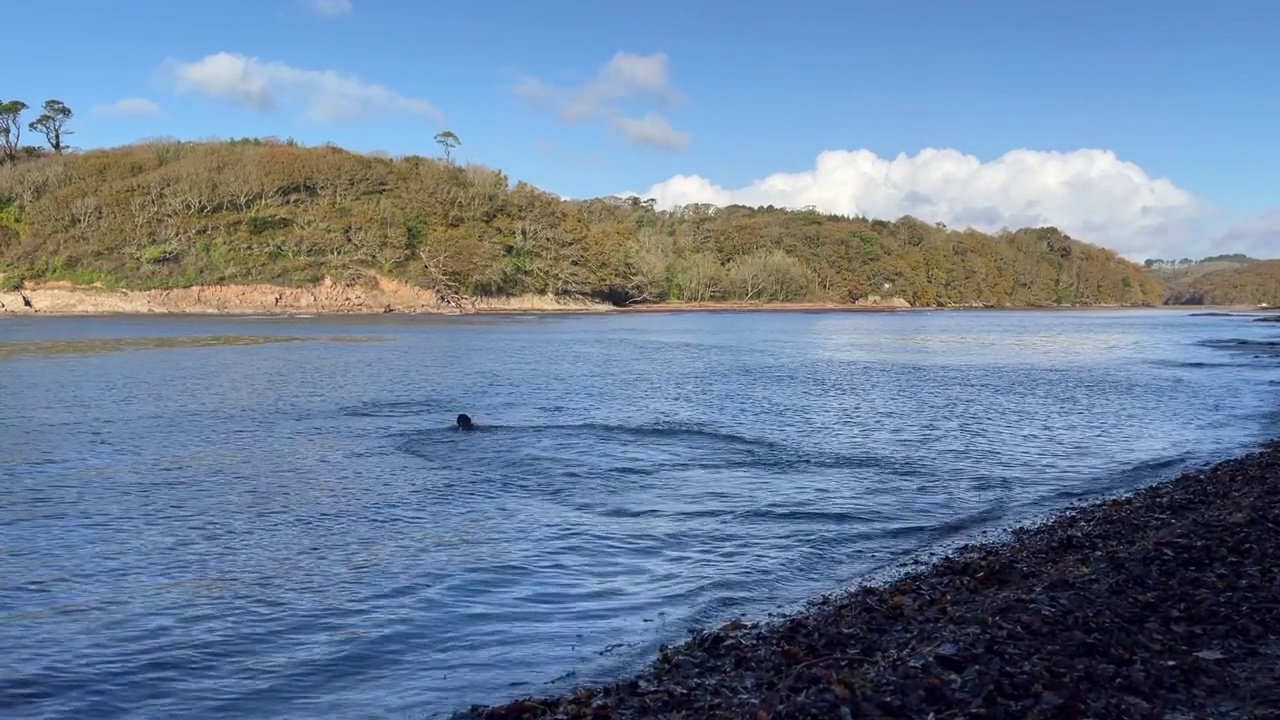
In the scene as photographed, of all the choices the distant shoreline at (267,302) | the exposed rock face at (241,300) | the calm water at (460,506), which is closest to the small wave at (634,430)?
the calm water at (460,506)

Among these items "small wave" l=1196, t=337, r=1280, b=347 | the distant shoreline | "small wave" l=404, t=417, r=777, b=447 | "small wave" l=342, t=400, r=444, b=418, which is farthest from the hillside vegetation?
"small wave" l=404, t=417, r=777, b=447

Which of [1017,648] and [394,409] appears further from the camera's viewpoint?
[394,409]

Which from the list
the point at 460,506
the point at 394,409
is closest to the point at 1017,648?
the point at 460,506

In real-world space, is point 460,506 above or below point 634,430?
below

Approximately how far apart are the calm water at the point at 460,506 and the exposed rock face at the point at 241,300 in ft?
256

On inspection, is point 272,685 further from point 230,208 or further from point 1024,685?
point 230,208

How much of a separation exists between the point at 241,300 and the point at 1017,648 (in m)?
121

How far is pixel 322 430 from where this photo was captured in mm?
25578

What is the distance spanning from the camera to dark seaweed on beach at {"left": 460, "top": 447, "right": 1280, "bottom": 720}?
21.6ft

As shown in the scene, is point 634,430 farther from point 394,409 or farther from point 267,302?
point 267,302

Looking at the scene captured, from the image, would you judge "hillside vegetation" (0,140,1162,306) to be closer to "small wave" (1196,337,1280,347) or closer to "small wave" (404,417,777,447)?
"small wave" (1196,337,1280,347)

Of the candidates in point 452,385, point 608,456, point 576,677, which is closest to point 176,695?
point 576,677

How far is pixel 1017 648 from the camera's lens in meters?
7.62

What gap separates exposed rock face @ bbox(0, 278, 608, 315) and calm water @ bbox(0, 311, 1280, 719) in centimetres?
7818
